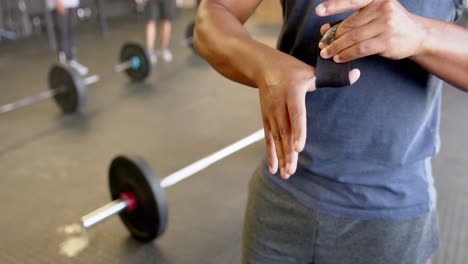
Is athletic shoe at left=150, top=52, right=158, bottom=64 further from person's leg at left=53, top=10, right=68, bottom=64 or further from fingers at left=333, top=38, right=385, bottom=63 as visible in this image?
fingers at left=333, top=38, right=385, bottom=63

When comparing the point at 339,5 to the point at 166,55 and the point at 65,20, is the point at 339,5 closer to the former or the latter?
the point at 65,20

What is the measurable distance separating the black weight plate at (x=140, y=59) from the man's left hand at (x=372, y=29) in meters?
2.66

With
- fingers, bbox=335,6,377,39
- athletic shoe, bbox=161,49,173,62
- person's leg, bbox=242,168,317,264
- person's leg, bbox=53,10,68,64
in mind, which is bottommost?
athletic shoe, bbox=161,49,173,62

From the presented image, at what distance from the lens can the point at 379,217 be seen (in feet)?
1.77

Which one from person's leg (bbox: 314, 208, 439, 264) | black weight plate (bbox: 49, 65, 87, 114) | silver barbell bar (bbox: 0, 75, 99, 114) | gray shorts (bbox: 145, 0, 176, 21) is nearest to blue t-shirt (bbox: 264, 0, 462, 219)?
person's leg (bbox: 314, 208, 439, 264)

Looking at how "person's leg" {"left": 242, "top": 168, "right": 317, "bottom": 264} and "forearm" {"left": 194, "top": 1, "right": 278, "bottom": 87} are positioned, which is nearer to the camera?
"forearm" {"left": 194, "top": 1, "right": 278, "bottom": 87}

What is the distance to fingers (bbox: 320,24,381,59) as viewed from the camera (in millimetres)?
379

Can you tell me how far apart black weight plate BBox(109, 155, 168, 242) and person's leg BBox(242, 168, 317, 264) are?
764mm

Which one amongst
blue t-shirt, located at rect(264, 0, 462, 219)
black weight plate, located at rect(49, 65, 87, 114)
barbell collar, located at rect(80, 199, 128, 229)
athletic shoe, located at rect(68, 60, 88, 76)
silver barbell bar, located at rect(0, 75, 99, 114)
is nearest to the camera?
blue t-shirt, located at rect(264, 0, 462, 219)

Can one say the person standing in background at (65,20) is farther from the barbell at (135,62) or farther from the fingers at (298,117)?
the fingers at (298,117)

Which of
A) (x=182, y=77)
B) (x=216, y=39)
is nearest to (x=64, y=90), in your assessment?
(x=182, y=77)

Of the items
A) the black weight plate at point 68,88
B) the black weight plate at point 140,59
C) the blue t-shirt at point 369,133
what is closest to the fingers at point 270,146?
the blue t-shirt at point 369,133

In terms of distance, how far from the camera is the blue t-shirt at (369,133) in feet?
1.62

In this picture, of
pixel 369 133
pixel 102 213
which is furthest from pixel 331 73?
pixel 102 213
